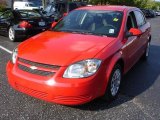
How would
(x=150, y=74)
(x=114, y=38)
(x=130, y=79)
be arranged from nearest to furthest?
(x=114, y=38) < (x=130, y=79) < (x=150, y=74)

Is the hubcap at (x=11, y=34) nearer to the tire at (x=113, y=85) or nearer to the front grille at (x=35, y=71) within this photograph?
the front grille at (x=35, y=71)

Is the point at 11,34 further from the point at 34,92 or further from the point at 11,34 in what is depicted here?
the point at 34,92

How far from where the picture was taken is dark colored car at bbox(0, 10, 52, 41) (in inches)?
388

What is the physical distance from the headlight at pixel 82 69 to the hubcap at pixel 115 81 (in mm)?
640

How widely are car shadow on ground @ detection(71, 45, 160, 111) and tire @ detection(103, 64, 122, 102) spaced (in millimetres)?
111

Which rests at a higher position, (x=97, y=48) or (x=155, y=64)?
(x=97, y=48)

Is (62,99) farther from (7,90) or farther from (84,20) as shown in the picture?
(84,20)

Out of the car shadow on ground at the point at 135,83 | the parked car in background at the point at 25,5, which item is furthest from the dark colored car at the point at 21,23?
the parked car in background at the point at 25,5

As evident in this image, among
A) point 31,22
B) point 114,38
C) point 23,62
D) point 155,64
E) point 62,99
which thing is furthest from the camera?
point 31,22

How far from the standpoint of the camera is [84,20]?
17.4ft

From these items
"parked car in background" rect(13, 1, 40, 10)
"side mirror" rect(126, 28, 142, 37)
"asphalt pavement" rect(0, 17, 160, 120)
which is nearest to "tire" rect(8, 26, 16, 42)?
"asphalt pavement" rect(0, 17, 160, 120)

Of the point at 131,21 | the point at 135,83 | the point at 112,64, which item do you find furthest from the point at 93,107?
the point at 131,21

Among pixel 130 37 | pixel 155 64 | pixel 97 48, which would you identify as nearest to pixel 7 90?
pixel 97 48

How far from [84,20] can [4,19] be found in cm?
617
